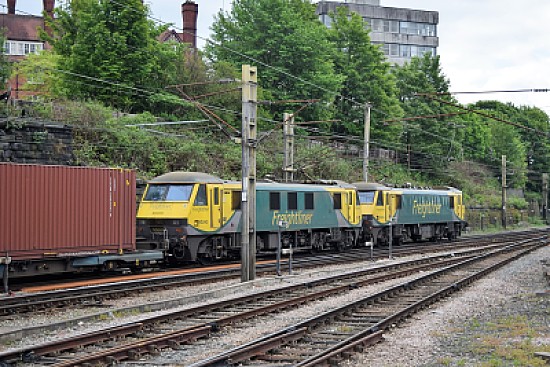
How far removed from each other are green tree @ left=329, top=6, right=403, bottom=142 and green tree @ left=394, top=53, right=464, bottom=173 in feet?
11.1

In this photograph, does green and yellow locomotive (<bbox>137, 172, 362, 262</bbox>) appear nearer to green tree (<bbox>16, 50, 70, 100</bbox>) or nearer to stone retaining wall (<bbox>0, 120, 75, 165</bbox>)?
stone retaining wall (<bbox>0, 120, 75, 165</bbox>)

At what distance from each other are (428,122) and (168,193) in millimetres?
42402

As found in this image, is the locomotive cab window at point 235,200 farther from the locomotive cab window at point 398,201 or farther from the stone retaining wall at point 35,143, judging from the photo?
the locomotive cab window at point 398,201

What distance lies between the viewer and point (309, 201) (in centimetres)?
2822

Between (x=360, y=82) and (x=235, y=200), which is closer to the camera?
(x=235, y=200)

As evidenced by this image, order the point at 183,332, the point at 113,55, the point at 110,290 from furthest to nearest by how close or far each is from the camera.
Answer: the point at 113,55, the point at 110,290, the point at 183,332

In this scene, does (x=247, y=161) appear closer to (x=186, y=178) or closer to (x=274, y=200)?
(x=186, y=178)

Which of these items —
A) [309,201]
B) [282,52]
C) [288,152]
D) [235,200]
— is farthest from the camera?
[282,52]

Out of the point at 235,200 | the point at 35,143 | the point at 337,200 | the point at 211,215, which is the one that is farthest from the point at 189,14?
the point at 211,215

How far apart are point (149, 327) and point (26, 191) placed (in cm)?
645

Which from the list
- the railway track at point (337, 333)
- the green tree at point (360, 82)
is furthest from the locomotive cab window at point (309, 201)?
the green tree at point (360, 82)

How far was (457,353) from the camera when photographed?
34.2 ft

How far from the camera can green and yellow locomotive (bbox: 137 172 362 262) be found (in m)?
22.5

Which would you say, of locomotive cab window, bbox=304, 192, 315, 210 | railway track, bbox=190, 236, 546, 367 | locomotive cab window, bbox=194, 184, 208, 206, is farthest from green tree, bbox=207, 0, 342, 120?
railway track, bbox=190, 236, 546, 367
